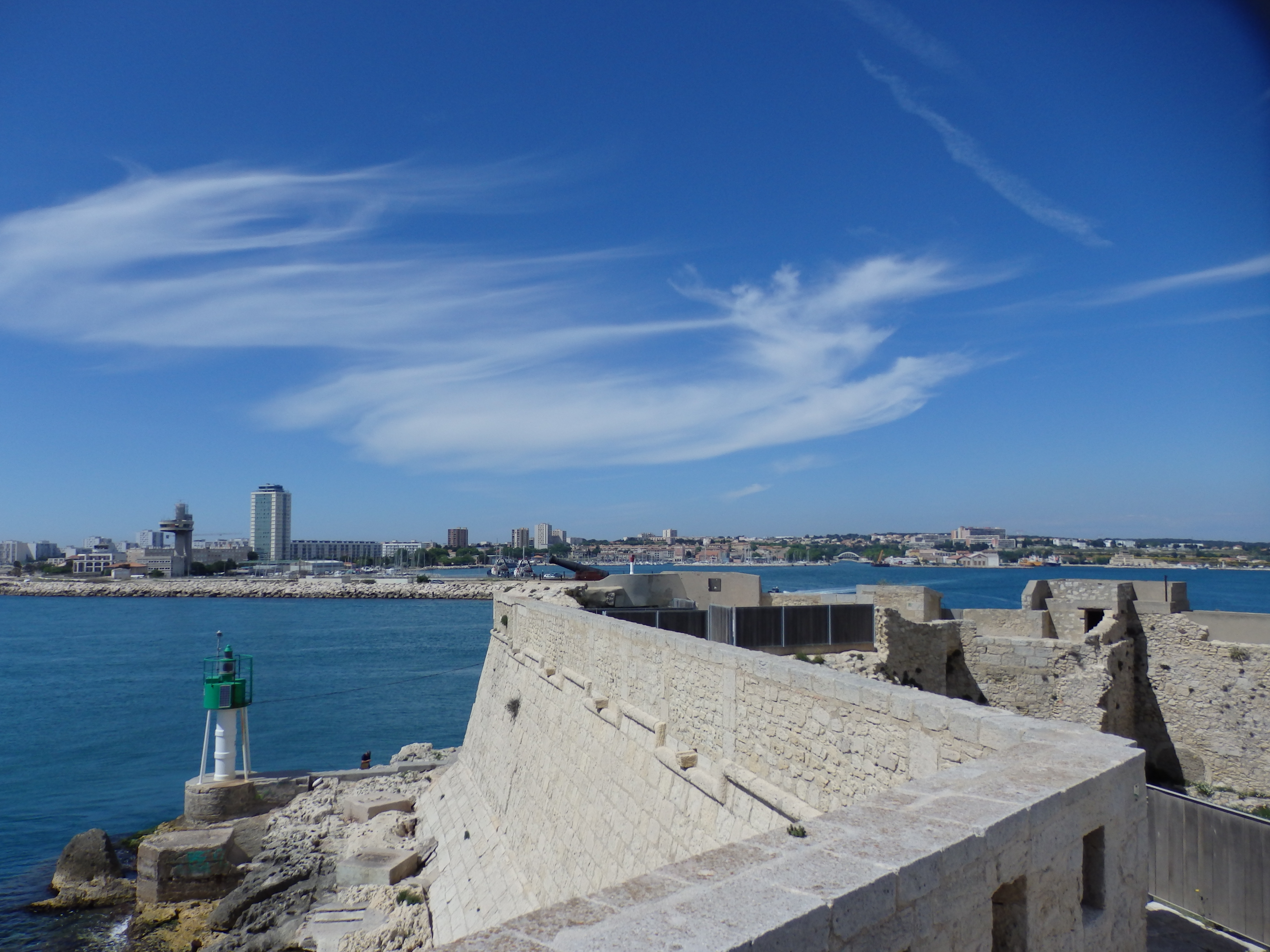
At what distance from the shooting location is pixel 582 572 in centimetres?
2495

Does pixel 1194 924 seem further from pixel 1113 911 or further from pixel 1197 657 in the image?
pixel 1197 657

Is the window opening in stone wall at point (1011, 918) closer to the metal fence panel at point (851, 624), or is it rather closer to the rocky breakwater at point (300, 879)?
the rocky breakwater at point (300, 879)

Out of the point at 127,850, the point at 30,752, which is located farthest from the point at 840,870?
the point at 30,752

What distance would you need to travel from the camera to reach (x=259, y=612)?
84250 mm

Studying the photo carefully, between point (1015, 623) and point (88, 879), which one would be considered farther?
point (88, 879)

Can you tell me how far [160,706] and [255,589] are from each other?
79882 mm

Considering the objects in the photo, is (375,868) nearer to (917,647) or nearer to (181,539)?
(917,647)

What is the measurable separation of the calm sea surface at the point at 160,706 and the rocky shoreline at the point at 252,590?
73.0 ft

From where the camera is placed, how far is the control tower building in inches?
4983

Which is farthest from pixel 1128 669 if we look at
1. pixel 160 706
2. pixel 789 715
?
pixel 160 706

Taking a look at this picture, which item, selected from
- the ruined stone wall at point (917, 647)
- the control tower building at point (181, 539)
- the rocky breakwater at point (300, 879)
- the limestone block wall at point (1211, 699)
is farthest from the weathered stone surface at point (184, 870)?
the control tower building at point (181, 539)

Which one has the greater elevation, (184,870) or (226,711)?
(226,711)

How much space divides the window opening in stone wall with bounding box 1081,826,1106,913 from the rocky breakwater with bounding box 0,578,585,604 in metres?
100.0

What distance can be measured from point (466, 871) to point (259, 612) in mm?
81422
